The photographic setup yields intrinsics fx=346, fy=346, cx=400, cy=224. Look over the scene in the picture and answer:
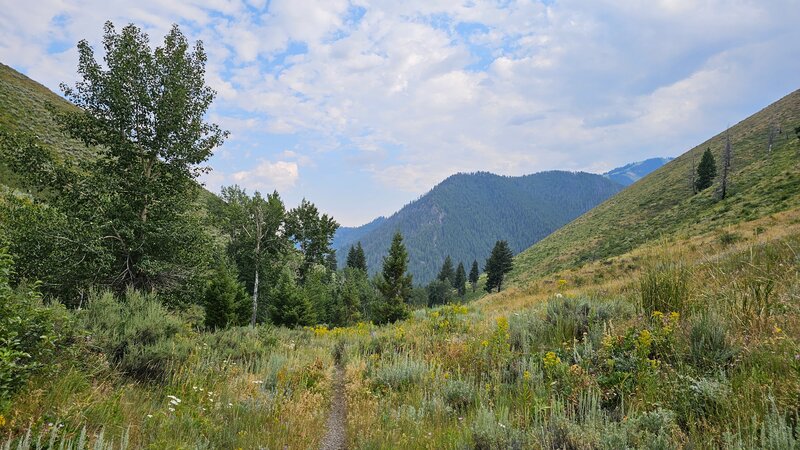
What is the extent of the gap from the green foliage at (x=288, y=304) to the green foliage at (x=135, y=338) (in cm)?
2616

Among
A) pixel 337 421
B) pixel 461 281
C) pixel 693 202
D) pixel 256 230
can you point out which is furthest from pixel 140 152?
pixel 461 281

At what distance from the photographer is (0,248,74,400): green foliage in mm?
3156

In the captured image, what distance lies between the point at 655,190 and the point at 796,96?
46215 millimetres

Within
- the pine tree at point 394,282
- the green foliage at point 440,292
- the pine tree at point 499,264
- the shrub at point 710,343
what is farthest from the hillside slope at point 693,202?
the shrub at point 710,343

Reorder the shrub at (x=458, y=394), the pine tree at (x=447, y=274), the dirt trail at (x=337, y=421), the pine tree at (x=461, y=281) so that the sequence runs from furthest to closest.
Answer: the pine tree at (x=447, y=274)
the pine tree at (x=461, y=281)
the shrub at (x=458, y=394)
the dirt trail at (x=337, y=421)

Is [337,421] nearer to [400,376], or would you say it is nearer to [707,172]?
[400,376]

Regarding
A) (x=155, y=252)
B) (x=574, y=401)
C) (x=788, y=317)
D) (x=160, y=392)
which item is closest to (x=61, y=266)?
(x=155, y=252)

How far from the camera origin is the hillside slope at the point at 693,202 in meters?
32.3

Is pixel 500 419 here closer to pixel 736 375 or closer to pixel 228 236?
pixel 736 375

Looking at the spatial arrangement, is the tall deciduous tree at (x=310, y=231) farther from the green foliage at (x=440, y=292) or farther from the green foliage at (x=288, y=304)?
the green foliage at (x=440, y=292)

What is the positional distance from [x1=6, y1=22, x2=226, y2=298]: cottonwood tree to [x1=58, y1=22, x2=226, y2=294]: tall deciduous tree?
0.10 feet

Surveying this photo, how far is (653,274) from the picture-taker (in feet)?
19.2

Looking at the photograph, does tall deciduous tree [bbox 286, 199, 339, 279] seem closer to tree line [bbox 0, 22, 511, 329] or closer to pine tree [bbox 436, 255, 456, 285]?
tree line [bbox 0, 22, 511, 329]

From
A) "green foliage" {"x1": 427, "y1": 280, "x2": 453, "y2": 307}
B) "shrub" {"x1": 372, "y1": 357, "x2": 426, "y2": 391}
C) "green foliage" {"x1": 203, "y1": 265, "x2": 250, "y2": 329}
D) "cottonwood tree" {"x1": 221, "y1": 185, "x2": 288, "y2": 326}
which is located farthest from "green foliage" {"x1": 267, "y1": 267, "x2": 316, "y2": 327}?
"green foliage" {"x1": 427, "y1": 280, "x2": 453, "y2": 307}
